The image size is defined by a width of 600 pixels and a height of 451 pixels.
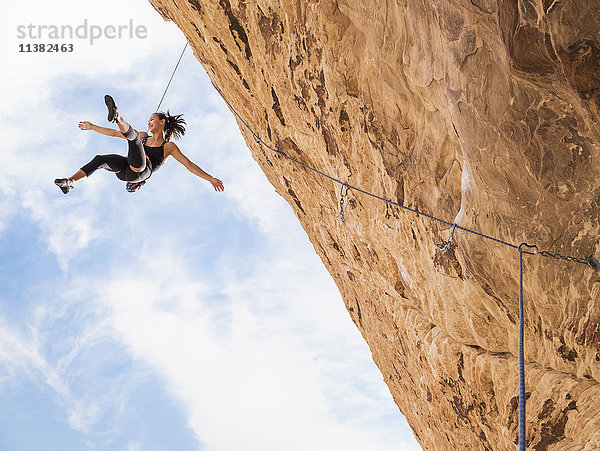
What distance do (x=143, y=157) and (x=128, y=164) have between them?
323 millimetres

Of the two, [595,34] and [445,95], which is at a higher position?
[445,95]

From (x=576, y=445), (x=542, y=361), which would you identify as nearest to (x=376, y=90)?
(x=542, y=361)

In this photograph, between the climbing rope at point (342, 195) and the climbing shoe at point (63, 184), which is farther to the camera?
the climbing rope at point (342, 195)

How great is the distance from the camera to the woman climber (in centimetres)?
681

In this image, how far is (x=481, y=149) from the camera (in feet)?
14.5

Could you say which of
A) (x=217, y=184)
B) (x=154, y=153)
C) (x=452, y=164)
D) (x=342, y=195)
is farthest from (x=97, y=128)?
(x=452, y=164)

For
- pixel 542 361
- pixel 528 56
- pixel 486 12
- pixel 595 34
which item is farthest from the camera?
pixel 542 361

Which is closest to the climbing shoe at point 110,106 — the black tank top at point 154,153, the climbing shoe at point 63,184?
the climbing shoe at point 63,184

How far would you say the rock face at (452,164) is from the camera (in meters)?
4.01

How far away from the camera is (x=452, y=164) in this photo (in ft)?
17.2

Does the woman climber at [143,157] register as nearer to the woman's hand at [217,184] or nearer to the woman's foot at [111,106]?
the woman's hand at [217,184]

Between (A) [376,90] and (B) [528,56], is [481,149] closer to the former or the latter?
(B) [528,56]

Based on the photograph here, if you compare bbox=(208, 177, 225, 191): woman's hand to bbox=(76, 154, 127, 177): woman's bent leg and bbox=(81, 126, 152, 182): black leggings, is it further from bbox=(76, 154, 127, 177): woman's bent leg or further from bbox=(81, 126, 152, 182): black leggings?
bbox=(76, 154, 127, 177): woman's bent leg

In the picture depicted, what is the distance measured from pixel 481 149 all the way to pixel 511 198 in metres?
0.44
